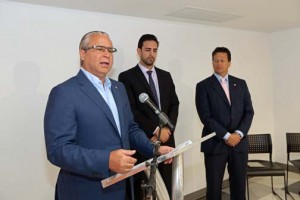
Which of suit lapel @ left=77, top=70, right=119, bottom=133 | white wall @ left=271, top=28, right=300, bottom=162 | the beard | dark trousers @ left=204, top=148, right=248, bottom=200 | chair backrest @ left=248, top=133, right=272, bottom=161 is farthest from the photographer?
white wall @ left=271, top=28, right=300, bottom=162

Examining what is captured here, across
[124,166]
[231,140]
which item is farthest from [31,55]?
[231,140]

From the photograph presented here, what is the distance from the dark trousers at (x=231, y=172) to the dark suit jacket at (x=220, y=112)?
0.24ft

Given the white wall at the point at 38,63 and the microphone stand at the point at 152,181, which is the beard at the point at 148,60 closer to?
the white wall at the point at 38,63

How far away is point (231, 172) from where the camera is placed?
2.88 m

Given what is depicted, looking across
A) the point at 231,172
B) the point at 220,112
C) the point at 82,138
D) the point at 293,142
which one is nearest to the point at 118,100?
the point at 82,138

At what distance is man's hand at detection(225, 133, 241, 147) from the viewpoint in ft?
8.88

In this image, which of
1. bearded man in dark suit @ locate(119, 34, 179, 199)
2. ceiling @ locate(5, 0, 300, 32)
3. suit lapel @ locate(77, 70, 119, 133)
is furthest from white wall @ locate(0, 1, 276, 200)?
suit lapel @ locate(77, 70, 119, 133)

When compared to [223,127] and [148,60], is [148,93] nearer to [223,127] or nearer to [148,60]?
[148,60]

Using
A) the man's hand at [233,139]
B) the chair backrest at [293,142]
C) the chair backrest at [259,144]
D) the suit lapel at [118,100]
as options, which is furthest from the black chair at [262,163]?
the suit lapel at [118,100]

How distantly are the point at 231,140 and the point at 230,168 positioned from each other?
37cm

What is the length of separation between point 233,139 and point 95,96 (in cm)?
170

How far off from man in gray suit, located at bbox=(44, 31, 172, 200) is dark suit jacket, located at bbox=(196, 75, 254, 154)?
4.21 feet

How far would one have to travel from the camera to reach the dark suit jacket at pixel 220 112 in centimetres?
279

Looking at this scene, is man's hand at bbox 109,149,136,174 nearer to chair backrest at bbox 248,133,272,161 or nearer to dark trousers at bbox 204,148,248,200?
dark trousers at bbox 204,148,248,200
